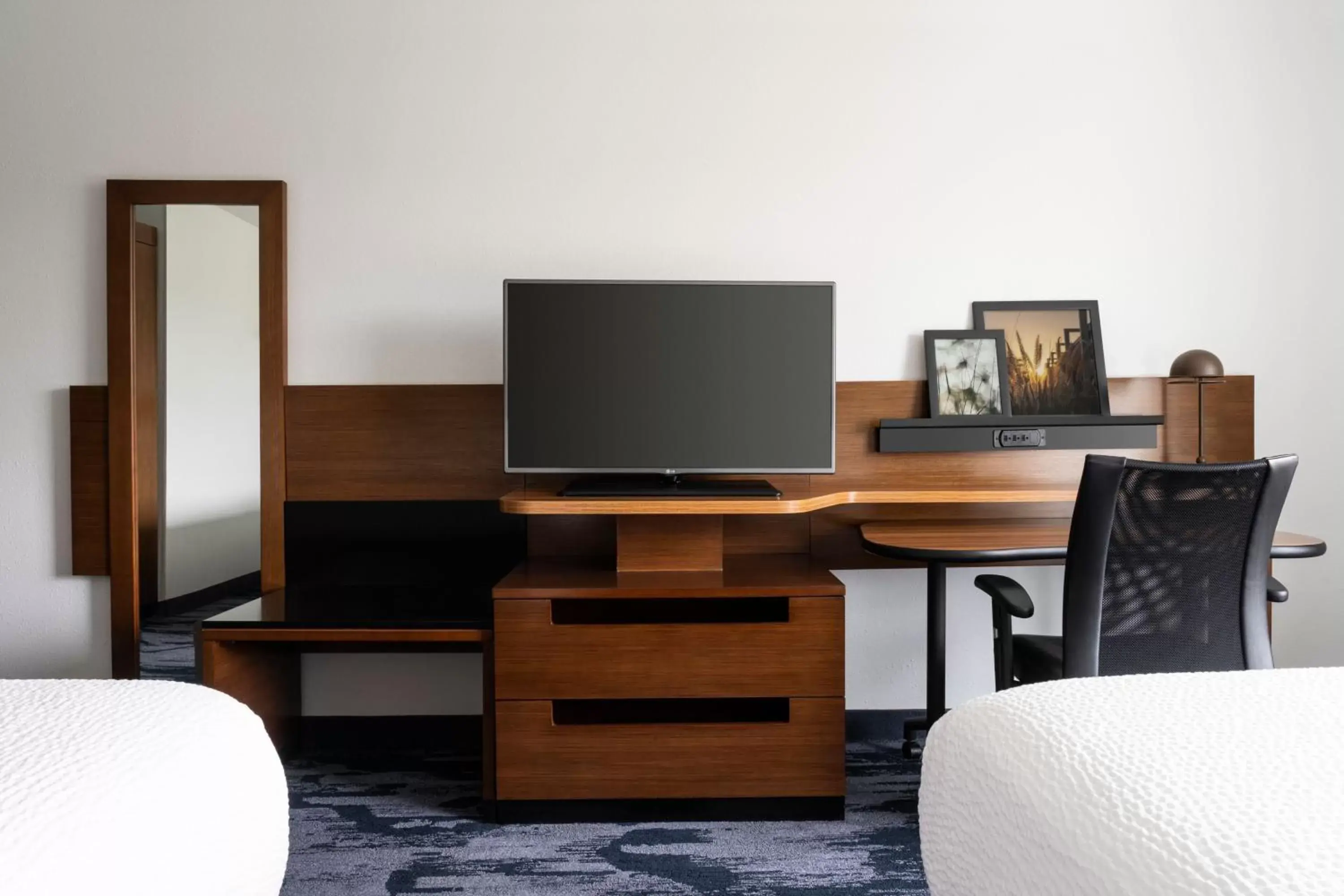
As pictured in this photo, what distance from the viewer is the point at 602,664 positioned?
223 centimetres

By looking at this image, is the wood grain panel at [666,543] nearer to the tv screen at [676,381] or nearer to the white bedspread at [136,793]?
the tv screen at [676,381]

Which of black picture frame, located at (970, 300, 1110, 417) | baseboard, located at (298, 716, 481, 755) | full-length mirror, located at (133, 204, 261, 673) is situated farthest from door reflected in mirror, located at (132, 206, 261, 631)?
black picture frame, located at (970, 300, 1110, 417)

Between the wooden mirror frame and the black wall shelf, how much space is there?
1920 millimetres

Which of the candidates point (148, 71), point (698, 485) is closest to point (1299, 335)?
point (698, 485)

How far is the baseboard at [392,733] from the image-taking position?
2.82m

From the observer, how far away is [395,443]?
279 centimetres

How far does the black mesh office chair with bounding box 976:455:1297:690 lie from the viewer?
1.78 metres

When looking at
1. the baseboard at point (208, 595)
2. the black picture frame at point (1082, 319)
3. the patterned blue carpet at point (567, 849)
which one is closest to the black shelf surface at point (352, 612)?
the baseboard at point (208, 595)

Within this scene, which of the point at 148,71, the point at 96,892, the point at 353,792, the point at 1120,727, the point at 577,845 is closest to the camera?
the point at 96,892

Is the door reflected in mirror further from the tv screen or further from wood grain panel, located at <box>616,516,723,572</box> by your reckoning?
wood grain panel, located at <box>616,516,723,572</box>

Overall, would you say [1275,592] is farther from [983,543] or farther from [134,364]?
[134,364]

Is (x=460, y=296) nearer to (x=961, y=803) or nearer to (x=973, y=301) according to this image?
(x=973, y=301)

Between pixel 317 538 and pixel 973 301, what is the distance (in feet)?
7.26

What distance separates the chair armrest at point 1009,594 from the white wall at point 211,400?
216 cm
